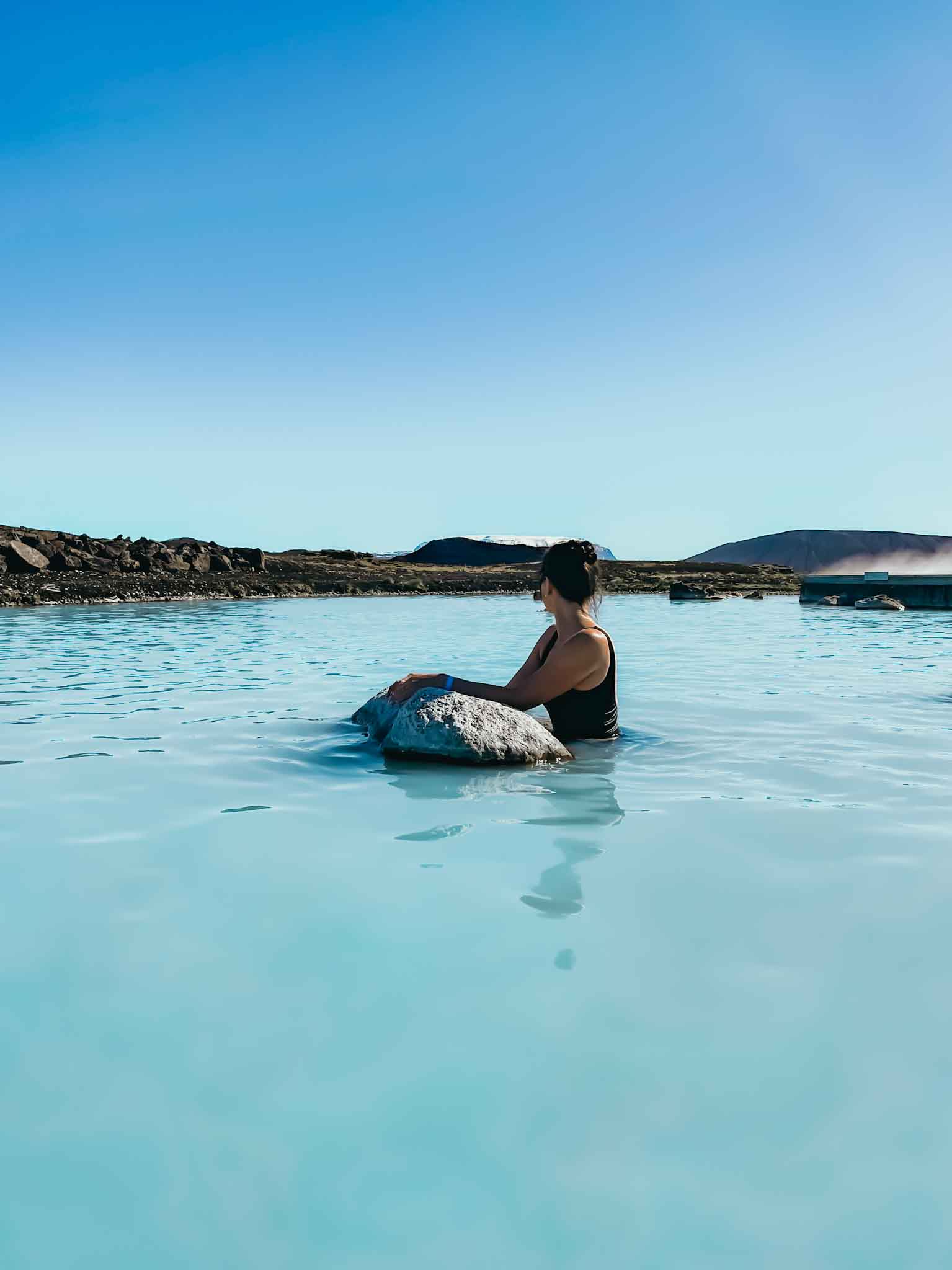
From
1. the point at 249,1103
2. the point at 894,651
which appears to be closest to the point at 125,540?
the point at 894,651

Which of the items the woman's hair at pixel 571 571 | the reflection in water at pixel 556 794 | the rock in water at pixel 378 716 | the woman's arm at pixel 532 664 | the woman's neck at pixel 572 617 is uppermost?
the woman's hair at pixel 571 571

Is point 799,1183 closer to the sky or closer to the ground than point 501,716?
closer to the ground

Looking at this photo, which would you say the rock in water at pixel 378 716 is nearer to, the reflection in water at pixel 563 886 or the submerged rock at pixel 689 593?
the reflection in water at pixel 563 886

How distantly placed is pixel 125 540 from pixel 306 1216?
43.8 metres

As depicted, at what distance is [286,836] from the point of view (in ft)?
15.5

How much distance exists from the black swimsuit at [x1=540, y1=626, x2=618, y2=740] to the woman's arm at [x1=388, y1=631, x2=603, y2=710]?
0.51 ft

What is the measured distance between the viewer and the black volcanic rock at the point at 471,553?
103500 millimetres

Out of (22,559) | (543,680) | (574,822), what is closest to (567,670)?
(543,680)

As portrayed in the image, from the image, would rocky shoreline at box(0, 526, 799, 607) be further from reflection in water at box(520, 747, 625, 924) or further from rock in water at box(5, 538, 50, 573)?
reflection in water at box(520, 747, 625, 924)

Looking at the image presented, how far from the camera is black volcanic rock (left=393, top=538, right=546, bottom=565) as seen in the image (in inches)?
4075

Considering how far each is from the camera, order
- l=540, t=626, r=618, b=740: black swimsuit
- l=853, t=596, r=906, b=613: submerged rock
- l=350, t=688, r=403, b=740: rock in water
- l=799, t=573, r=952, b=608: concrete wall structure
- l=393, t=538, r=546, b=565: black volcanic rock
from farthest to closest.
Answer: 1. l=393, t=538, r=546, b=565: black volcanic rock
2. l=799, t=573, r=952, b=608: concrete wall structure
3. l=853, t=596, r=906, b=613: submerged rock
4. l=350, t=688, r=403, b=740: rock in water
5. l=540, t=626, r=618, b=740: black swimsuit

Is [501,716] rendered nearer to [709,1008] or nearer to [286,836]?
[286,836]

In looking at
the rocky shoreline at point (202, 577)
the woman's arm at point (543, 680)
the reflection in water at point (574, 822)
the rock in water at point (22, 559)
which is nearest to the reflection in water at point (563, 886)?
the reflection in water at point (574, 822)

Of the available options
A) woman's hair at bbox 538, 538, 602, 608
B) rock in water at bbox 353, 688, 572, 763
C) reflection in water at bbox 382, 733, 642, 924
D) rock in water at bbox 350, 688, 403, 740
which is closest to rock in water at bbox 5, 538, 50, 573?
rock in water at bbox 350, 688, 403, 740
